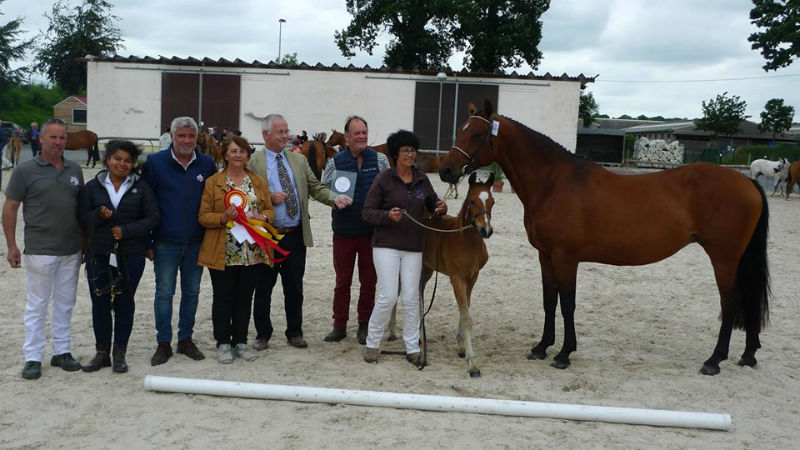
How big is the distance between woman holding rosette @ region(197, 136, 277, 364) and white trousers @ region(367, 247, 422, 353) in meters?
0.92

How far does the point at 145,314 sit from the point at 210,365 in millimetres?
1822

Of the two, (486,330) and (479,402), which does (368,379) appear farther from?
(486,330)

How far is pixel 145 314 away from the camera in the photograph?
6414mm

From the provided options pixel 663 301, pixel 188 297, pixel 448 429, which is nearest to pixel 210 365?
pixel 188 297

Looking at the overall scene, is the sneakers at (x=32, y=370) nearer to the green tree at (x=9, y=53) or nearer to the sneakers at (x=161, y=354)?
the sneakers at (x=161, y=354)

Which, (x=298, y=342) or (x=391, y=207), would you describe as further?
(x=298, y=342)

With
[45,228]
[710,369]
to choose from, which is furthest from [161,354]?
[710,369]

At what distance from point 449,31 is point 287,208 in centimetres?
2844

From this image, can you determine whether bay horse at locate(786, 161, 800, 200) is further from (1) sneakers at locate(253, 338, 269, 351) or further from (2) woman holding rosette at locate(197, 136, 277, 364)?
(2) woman holding rosette at locate(197, 136, 277, 364)

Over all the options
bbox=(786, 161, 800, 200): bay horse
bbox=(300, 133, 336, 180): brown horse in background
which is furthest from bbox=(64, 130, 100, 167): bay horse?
bbox=(786, 161, 800, 200): bay horse

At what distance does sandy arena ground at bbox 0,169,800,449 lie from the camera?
374 cm

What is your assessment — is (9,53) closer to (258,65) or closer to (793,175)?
(258,65)

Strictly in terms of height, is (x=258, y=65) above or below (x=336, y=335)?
above

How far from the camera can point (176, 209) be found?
474 cm
